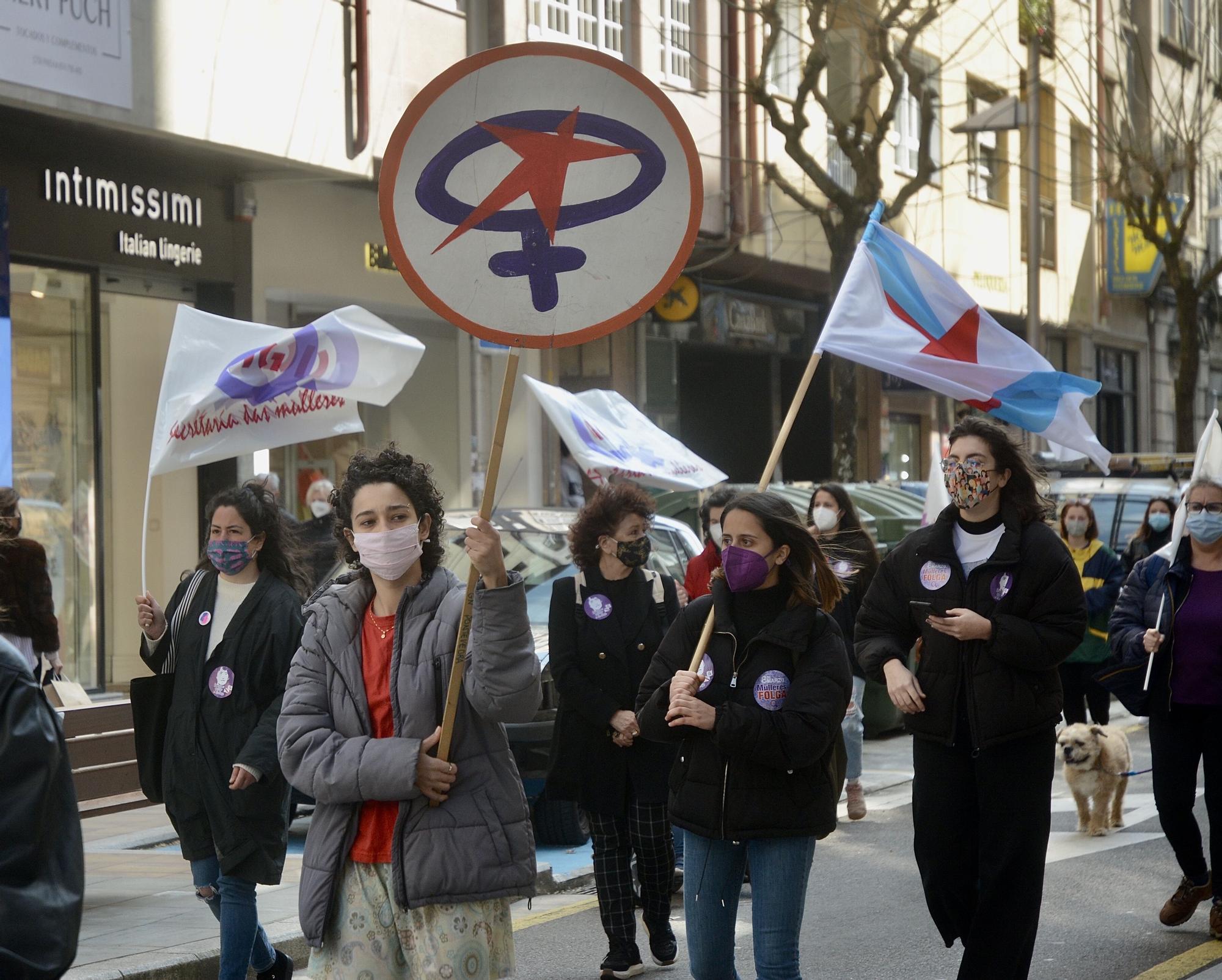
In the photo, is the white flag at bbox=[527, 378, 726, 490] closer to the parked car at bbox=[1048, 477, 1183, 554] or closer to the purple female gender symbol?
the parked car at bbox=[1048, 477, 1183, 554]

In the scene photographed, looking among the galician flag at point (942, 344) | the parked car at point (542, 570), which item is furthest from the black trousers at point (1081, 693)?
the galician flag at point (942, 344)

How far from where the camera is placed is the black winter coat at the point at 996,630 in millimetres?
5344

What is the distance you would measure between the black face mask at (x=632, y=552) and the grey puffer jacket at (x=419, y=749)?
8.14ft

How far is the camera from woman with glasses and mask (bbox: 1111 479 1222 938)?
695 cm

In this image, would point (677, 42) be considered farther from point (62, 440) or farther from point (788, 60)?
point (62, 440)

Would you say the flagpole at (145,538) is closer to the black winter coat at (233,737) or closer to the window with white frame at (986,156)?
the black winter coat at (233,737)

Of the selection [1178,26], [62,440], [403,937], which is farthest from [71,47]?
[1178,26]

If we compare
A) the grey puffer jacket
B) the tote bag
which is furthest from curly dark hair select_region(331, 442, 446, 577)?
the tote bag

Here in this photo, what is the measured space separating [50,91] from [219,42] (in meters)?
1.78

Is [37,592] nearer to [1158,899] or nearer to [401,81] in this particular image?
[1158,899]

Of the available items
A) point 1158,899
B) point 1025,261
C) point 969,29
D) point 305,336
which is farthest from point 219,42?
point 1025,261

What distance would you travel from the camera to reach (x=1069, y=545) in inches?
470

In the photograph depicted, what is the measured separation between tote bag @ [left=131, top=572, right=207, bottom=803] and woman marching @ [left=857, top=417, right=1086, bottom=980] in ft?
7.89

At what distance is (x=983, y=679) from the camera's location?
5.39 m
